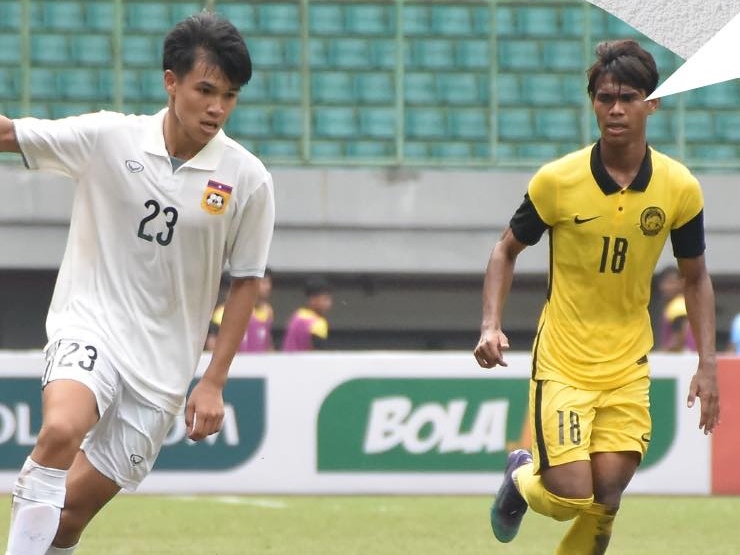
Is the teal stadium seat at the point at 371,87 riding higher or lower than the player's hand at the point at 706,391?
higher

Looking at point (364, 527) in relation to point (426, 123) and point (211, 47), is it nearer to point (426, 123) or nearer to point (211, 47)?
point (211, 47)

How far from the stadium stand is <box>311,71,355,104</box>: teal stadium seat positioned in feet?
0.04

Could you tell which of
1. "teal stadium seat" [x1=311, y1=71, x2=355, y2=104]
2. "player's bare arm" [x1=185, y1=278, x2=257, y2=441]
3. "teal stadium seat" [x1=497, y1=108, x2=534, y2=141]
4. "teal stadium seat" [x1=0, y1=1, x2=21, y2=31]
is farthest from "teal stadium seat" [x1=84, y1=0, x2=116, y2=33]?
"player's bare arm" [x1=185, y1=278, x2=257, y2=441]

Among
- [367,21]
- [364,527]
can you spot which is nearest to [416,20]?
[367,21]

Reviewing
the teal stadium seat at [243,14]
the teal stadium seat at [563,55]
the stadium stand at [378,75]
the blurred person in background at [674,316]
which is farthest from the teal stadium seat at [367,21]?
the blurred person in background at [674,316]

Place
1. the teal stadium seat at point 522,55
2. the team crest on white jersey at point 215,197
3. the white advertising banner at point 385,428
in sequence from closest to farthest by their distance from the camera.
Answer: the team crest on white jersey at point 215,197 → the white advertising banner at point 385,428 → the teal stadium seat at point 522,55

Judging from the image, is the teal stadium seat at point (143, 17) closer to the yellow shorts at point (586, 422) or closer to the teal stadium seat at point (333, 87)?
the teal stadium seat at point (333, 87)

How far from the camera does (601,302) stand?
696cm

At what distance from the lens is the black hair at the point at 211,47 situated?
18.7 feet

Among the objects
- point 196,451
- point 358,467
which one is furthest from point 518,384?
point 196,451

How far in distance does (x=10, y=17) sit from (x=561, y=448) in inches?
609

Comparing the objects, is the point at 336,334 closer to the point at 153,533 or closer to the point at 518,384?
the point at 518,384

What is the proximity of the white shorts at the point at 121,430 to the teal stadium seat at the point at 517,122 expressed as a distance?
15.7 metres

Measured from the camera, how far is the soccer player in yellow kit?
6.86 metres
